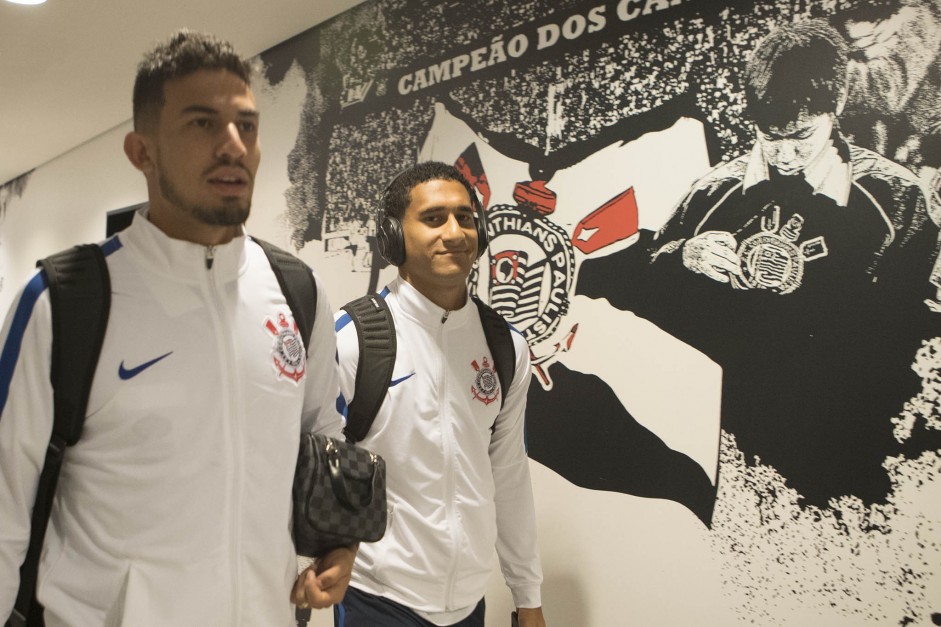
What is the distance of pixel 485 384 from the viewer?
184 cm

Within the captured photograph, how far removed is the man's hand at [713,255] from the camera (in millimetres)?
1982

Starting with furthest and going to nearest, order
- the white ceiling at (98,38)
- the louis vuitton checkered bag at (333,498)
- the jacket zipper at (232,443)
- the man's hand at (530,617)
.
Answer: the white ceiling at (98,38) < the man's hand at (530,617) < the louis vuitton checkered bag at (333,498) < the jacket zipper at (232,443)

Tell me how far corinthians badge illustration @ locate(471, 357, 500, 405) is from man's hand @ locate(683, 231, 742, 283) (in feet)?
2.23

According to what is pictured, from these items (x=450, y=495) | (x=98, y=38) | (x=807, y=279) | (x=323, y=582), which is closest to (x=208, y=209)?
(x=323, y=582)

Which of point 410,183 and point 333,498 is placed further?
point 410,183

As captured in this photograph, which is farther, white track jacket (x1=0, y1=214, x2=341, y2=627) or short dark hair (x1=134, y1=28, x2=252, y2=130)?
short dark hair (x1=134, y1=28, x2=252, y2=130)

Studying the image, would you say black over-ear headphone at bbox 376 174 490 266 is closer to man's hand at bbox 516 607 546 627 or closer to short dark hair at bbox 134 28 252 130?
short dark hair at bbox 134 28 252 130

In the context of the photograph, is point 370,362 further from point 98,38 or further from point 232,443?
point 98,38

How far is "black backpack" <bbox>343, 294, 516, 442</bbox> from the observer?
1.67 meters

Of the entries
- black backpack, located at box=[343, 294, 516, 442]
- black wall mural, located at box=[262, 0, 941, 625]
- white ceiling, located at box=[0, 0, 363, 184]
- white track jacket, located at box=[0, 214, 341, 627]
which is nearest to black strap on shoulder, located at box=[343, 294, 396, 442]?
black backpack, located at box=[343, 294, 516, 442]

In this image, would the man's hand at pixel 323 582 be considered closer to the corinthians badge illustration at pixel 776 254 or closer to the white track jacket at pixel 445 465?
the white track jacket at pixel 445 465

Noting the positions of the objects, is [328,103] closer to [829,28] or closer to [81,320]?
[829,28]

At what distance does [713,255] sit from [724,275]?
0.07 meters

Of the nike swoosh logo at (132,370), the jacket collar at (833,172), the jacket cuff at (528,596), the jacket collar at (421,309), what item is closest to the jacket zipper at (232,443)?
the nike swoosh logo at (132,370)
